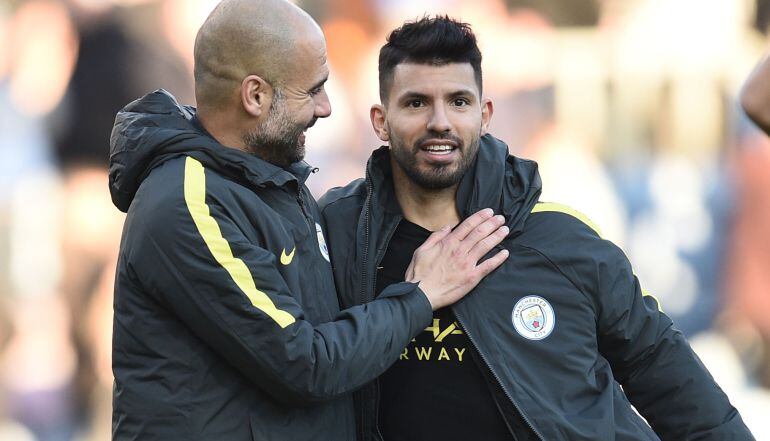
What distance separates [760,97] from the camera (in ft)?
6.05

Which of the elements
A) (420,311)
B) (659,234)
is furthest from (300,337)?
(659,234)

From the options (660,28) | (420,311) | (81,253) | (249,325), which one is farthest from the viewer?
(660,28)

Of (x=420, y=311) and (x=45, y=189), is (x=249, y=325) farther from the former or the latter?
(x=45, y=189)

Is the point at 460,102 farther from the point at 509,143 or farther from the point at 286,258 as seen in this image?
the point at 509,143

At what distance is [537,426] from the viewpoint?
298 centimetres

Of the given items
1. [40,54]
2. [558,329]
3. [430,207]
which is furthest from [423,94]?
[40,54]

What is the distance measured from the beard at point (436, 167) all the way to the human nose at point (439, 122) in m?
0.02

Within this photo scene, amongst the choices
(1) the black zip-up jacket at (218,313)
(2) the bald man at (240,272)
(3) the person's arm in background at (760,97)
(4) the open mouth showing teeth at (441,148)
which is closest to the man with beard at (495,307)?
(4) the open mouth showing teeth at (441,148)

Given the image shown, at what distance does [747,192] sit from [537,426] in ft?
12.6

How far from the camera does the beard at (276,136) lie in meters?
2.93

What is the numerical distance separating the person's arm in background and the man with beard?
1.26m

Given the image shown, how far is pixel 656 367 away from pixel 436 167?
2.72 ft

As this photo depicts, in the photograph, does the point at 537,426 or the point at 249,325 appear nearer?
the point at 249,325

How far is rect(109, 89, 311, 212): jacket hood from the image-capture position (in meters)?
2.81
